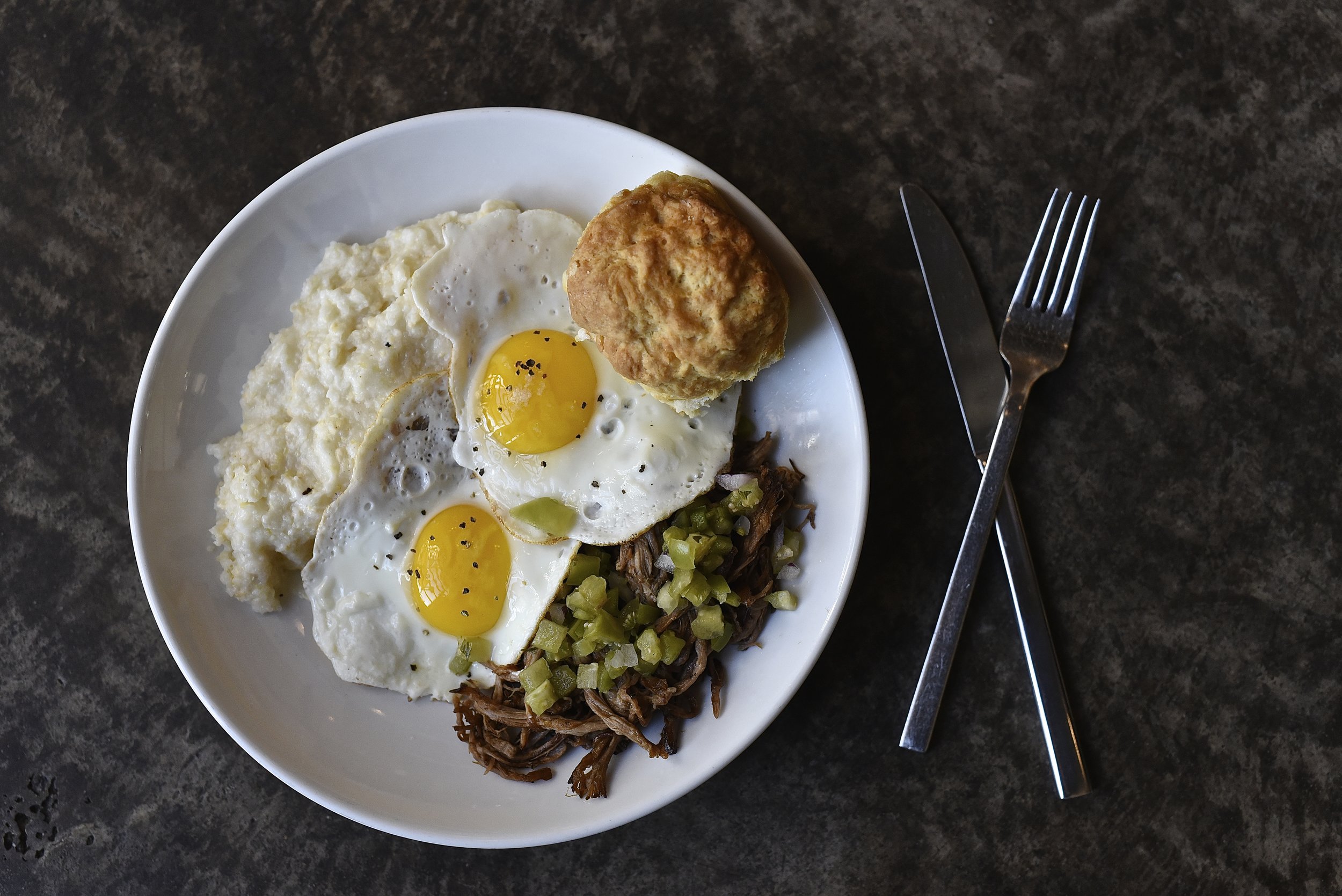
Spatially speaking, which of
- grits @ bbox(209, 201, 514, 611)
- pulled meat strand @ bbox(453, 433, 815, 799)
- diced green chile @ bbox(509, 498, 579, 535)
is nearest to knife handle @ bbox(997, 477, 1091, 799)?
pulled meat strand @ bbox(453, 433, 815, 799)

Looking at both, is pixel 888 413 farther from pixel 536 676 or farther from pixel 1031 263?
pixel 536 676

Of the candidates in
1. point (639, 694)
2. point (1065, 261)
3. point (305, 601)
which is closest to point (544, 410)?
point (639, 694)

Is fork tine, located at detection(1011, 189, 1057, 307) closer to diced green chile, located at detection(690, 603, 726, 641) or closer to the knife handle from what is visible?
the knife handle

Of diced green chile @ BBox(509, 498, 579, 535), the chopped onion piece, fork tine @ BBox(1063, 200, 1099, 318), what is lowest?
diced green chile @ BBox(509, 498, 579, 535)

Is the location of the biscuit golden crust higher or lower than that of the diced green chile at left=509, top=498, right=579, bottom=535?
higher

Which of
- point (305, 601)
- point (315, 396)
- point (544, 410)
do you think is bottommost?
point (305, 601)
